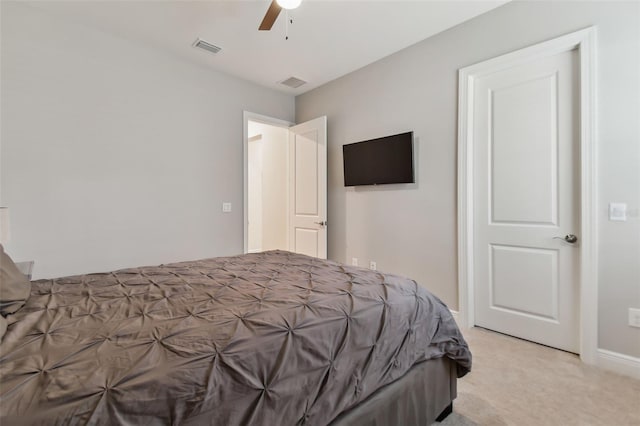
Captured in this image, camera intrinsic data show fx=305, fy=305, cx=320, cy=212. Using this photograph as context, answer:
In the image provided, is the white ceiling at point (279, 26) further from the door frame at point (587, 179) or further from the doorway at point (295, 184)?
the doorway at point (295, 184)

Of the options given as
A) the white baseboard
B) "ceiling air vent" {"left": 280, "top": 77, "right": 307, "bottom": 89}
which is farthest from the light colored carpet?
"ceiling air vent" {"left": 280, "top": 77, "right": 307, "bottom": 89}

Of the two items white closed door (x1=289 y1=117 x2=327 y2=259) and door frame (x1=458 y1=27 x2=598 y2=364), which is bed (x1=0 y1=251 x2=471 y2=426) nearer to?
door frame (x1=458 y1=27 x2=598 y2=364)

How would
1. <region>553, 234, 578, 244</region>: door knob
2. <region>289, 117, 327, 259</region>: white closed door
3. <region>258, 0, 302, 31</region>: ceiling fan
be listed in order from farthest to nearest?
1. <region>289, 117, 327, 259</region>: white closed door
2. <region>553, 234, 578, 244</region>: door knob
3. <region>258, 0, 302, 31</region>: ceiling fan

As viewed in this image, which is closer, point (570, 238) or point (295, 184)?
point (570, 238)

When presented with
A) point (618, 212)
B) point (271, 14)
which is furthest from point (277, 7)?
point (618, 212)

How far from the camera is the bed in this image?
76 centimetres

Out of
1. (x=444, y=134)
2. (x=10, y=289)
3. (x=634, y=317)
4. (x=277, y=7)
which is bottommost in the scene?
(x=634, y=317)

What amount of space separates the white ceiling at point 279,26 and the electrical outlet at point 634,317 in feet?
8.35

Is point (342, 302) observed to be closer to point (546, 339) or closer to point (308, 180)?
point (546, 339)

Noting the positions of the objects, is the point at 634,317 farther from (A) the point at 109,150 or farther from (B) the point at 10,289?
(A) the point at 109,150

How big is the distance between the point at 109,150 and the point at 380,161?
277 cm

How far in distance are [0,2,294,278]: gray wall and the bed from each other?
131 cm

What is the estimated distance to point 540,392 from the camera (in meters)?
1.87

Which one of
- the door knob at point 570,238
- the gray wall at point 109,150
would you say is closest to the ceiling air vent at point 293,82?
the gray wall at point 109,150
